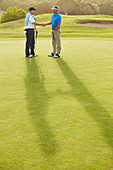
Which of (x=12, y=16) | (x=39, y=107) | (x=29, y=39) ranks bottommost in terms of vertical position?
(x=12, y=16)

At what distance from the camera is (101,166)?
2.93 metres

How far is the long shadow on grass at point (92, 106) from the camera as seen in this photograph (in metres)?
3.78

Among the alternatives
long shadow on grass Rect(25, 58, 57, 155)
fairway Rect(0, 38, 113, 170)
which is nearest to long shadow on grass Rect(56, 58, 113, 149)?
fairway Rect(0, 38, 113, 170)

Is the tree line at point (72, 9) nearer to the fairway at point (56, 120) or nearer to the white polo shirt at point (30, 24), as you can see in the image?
the white polo shirt at point (30, 24)

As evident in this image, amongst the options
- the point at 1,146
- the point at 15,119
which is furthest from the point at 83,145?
the point at 15,119

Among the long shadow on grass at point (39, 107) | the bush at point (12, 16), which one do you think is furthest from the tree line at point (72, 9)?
the long shadow on grass at point (39, 107)

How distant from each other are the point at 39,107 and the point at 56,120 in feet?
2.33

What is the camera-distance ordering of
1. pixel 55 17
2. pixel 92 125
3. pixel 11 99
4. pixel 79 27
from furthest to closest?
pixel 79 27 → pixel 55 17 → pixel 11 99 → pixel 92 125

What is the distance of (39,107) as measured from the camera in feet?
15.8

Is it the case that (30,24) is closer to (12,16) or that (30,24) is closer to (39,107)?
(39,107)

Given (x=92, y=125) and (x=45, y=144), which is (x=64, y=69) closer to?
(x=92, y=125)

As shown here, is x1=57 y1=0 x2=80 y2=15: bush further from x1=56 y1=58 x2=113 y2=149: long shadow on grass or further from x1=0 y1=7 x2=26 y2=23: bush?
x1=56 y1=58 x2=113 y2=149: long shadow on grass

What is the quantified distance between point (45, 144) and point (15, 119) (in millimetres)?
925

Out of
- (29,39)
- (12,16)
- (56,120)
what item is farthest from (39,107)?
(12,16)
